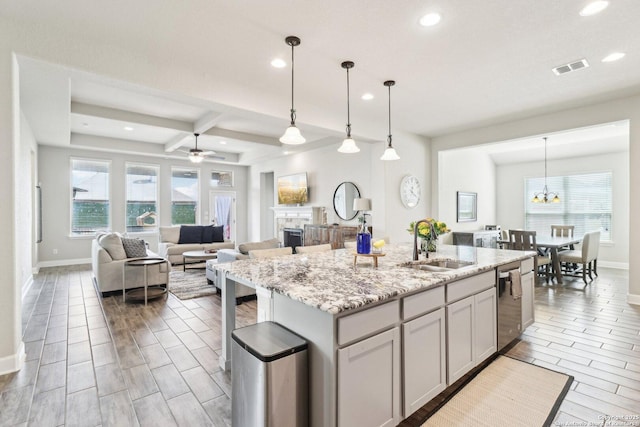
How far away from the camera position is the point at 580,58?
10.6ft

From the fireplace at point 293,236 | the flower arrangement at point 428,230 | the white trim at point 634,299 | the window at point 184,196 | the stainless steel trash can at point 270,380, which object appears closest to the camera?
the stainless steel trash can at point 270,380

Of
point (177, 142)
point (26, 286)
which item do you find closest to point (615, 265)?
point (177, 142)

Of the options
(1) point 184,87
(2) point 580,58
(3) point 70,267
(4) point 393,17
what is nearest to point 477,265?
(4) point 393,17

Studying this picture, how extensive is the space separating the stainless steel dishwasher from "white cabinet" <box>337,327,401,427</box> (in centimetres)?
150

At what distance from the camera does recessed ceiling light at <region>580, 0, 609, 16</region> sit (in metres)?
2.36

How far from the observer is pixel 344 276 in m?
2.21

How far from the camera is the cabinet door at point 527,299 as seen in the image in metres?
3.18

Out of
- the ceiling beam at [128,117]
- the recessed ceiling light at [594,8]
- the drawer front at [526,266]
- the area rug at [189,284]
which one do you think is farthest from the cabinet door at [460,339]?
the ceiling beam at [128,117]

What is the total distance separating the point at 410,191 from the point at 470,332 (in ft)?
13.6

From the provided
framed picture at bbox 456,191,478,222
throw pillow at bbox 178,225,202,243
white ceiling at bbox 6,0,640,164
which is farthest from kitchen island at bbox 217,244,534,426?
throw pillow at bbox 178,225,202,243

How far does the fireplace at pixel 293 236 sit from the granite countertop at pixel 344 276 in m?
4.69

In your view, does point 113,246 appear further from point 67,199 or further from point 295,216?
point 295,216

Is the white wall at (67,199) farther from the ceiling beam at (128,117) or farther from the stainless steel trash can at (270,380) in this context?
the stainless steel trash can at (270,380)

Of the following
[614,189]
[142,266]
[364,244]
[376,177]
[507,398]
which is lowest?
[507,398]
